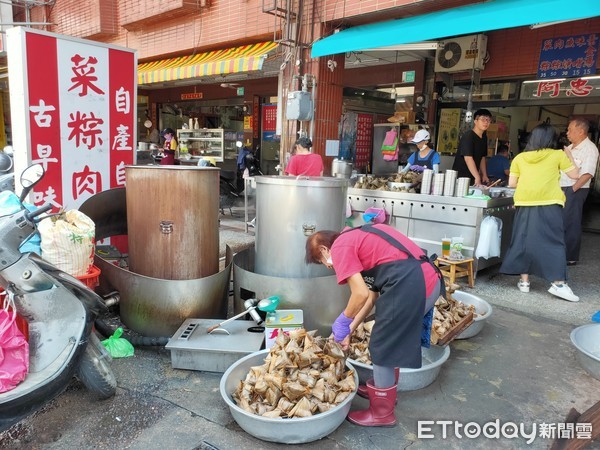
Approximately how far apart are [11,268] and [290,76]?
6845 millimetres

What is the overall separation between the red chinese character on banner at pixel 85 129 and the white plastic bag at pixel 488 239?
16.3 feet

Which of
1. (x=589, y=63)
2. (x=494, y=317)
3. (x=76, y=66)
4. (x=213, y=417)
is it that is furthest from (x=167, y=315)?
(x=589, y=63)

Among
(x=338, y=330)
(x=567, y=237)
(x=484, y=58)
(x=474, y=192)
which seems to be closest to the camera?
(x=338, y=330)

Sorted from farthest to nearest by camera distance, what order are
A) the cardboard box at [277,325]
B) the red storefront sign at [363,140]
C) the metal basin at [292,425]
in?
the red storefront sign at [363,140]
the cardboard box at [277,325]
the metal basin at [292,425]

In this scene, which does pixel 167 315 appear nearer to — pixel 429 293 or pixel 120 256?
pixel 120 256

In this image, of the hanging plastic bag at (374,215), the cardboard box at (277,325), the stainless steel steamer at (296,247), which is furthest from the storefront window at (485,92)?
the cardboard box at (277,325)

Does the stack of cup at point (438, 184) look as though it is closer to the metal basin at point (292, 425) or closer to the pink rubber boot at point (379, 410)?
the pink rubber boot at point (379, 410)

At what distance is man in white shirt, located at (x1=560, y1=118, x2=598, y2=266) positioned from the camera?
5867 millimetres

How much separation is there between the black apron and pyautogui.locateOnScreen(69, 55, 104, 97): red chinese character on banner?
374 centimetres

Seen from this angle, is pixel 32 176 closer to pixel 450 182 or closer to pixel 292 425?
pixel 292 425

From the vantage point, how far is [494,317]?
188 inches

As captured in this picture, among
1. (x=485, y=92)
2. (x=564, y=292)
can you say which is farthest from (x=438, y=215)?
(x=485, y=92)

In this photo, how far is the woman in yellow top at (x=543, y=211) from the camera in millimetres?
5215

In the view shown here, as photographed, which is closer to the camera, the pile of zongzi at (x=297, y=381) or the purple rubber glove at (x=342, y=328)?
the pile of zongzi at (x=297, y=381)
